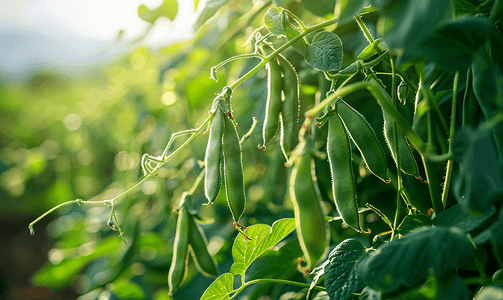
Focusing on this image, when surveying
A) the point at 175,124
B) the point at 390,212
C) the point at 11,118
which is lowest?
the point at 390,212

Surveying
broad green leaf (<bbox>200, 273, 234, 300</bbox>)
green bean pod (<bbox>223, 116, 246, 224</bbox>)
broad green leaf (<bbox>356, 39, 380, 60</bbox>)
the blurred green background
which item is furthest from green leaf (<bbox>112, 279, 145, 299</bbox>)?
broad green leaf (<bbox>356, 39, 380, 60</bbox>)

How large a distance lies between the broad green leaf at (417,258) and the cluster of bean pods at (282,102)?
22 cm

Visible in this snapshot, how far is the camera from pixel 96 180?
2.09 m

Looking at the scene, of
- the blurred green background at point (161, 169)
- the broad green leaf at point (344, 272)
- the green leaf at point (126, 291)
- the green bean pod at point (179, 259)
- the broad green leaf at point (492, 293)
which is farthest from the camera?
the green leaf at point (126, 291)

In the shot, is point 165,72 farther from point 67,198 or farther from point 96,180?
point 96,180

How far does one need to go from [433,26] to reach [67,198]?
1.94 meters

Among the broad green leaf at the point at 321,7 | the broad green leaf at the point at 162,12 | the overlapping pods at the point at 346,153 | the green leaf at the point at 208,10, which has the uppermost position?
the broad green leaf at the point at 162,12

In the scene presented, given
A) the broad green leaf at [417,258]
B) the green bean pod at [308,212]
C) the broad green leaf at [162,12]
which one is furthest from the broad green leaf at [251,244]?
the broad green leaf at [162,12]

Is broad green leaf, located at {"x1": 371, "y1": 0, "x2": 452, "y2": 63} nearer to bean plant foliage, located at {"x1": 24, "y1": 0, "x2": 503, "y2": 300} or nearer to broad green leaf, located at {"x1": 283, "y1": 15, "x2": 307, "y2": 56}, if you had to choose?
bean plant foliage, located at {"x1": 24, "y1": 0, "x2": 503, "y2": 300}

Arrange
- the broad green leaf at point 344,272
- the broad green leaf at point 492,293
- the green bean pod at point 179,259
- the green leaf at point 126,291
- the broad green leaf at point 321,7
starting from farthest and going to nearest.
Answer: the green leaf at point 126,291 < the green bean pod at point 179,259 < the broad green leaf at point 321,7 < the broad green leaf at point 344,272 < the broad green leaf at point 492,293

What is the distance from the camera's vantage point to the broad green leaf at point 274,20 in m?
0.43

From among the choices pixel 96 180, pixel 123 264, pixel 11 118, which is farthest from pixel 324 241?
pixel 11 118

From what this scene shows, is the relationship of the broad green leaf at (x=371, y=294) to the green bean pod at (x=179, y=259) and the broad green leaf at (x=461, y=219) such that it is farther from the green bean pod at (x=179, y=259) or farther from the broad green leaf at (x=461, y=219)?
the green bean pod at (x=179, y=259)

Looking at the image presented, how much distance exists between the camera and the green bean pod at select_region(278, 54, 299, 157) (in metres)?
0.49
